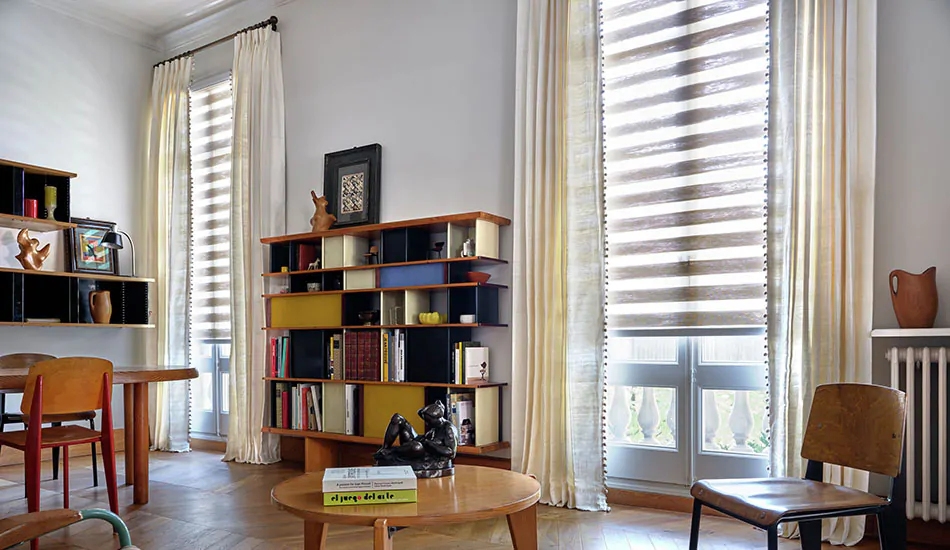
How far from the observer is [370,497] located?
2.18 m

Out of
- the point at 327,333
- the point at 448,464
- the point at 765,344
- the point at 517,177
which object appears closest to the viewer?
the point at 448,464

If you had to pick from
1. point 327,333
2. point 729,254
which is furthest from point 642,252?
point 327,333

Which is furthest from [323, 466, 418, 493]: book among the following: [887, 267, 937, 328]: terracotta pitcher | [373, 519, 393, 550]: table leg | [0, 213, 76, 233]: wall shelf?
[0, 213, 76, 233]: wall shelf

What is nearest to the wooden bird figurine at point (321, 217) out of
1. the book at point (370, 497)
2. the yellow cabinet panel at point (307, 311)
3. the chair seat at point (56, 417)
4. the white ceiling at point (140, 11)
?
the yellow cabinet panel at point (307, 311)

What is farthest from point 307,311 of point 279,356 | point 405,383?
point 405,383

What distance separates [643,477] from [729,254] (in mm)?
1331

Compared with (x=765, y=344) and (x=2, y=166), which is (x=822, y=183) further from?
(x=2, y=166)

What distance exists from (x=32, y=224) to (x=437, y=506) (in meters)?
4.64

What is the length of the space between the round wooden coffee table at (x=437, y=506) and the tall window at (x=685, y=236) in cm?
150

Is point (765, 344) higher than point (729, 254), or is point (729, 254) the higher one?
point (729, 254)

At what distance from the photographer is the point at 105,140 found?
6.15 meters

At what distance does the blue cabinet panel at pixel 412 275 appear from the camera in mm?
4344

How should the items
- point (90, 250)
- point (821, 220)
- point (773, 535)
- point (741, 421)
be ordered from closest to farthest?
point (773, 535) < point (821, 220) < point (741, 421) < point (90, 250)

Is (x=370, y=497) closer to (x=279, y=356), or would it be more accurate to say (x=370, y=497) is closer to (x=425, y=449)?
(x=425, y=449)
